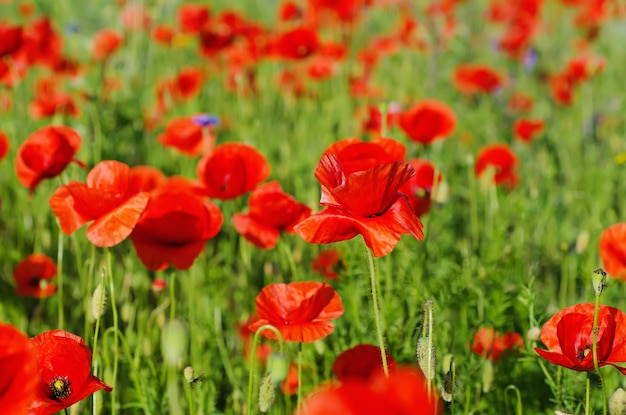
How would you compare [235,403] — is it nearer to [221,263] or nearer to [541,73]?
[221,263]

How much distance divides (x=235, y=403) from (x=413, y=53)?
423cm

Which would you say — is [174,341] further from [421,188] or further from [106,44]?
[106,44]

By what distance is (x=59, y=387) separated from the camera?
112 cm

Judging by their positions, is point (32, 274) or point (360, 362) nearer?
point (360, 362)

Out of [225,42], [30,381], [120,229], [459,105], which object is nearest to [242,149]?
[120,229]

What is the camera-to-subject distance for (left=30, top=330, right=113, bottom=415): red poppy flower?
1.09 metres

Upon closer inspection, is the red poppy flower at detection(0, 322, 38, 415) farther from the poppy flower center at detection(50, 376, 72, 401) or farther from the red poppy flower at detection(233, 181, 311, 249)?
the red poppy flower at detection(233, 181, 311, 249)

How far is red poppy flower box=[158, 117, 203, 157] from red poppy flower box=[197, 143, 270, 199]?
2.20 ft

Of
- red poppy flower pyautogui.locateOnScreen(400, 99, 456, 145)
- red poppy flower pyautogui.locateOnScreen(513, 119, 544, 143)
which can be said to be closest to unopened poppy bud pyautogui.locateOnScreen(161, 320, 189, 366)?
red poppy flower pyautogui.locateOnScreen(400, 99, 456, 145)

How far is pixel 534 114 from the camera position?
4699mm

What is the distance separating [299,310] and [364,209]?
26 centimetres

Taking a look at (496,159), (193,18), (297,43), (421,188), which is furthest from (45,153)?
(193,18)

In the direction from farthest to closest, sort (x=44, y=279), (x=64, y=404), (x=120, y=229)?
(x=44, y=279) < (x=120, y=229) < (x=64, y=404)

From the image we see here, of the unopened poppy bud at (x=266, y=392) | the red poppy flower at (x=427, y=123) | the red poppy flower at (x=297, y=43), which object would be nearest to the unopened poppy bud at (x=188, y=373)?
the unopened poppy bud at (x=266, y=392)
